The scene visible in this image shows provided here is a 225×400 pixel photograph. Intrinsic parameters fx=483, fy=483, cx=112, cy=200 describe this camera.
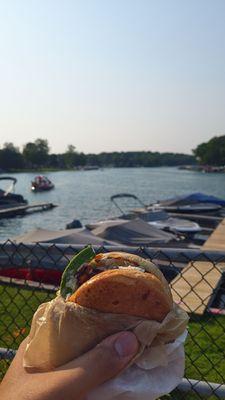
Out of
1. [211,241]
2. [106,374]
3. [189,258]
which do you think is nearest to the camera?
[106,374]

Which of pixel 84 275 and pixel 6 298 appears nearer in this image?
pixel 84 275

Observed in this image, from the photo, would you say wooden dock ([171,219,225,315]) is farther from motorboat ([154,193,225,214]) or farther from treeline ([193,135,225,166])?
treeline ([193,135,225,166])

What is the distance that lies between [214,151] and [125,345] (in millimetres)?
181344

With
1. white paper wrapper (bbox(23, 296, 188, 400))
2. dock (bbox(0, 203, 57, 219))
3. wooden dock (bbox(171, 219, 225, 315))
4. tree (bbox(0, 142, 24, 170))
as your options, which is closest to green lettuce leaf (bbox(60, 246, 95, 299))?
white paper wrapper (bbox(23, 296, 188, 400))

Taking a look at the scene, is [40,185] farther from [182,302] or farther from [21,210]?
[182,302]

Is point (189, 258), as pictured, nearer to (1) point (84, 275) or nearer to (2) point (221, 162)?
(1) point (84, 275)

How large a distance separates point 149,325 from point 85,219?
151 feet

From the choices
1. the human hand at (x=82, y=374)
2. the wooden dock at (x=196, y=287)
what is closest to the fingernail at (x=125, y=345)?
the human hand at (x=82, y=374)

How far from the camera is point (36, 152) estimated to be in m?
178


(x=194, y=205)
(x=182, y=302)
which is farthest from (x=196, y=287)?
(x=194, y=205)

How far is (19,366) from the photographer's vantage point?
1940mm

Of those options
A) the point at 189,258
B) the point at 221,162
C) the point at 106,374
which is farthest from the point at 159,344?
the point at 221,162

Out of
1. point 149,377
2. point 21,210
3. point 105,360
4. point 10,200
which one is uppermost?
point 105,360

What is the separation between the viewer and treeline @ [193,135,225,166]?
177 metres
